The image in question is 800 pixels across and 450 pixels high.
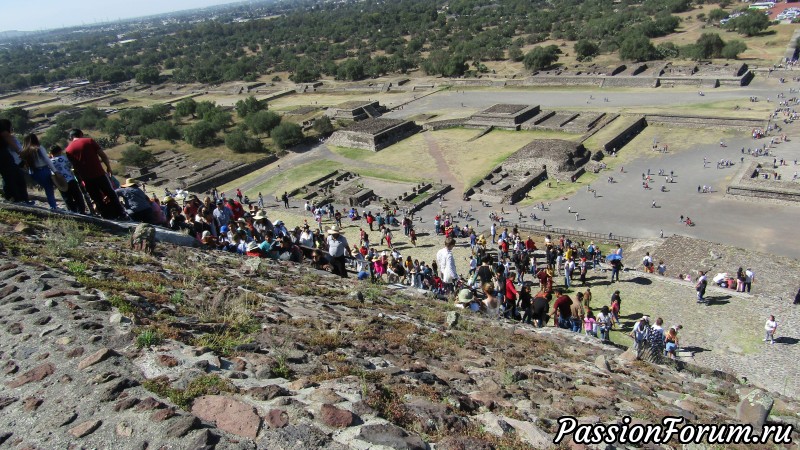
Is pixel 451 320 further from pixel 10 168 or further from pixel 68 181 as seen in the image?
pixel 10 168

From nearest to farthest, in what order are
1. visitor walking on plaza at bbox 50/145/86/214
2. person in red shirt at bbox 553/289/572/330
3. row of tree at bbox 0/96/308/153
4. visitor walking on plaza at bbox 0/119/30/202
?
visitor walking on plaza at bbox 0/119/30/202 < visitor walking on plaza at bbox 50/145/86/214 < person in red shirt at bbox 553/289/572/330 < row of tree at bbox 0/96/308/153

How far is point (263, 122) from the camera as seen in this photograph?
44.4m

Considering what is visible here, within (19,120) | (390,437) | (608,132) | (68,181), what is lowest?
(608,132)

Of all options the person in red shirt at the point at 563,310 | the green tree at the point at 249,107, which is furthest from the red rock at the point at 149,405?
the green tree at the point at 249,107

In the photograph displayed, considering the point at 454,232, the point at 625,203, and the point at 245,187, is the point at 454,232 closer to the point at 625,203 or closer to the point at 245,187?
the point at 625,203

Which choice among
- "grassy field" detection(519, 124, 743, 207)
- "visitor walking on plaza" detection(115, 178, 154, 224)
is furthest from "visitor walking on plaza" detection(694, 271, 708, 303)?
"grassy field" detection(519, 124, 743, 207)

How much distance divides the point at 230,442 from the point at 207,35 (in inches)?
6527

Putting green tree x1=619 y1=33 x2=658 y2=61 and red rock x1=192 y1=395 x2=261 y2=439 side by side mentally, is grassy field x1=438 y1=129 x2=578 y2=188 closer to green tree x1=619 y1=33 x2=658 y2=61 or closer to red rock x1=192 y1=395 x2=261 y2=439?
green tree x1=619 y1=33 x2=658 y2=61

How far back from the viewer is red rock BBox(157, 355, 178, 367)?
13.5ft

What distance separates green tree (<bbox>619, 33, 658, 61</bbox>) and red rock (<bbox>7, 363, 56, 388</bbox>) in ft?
195

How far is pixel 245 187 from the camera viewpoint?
3456cm

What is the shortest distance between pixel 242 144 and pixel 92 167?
113ft

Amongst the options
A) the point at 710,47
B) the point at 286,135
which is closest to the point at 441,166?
the point at 286,135

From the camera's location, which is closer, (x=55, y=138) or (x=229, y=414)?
(x=229, y=414)
